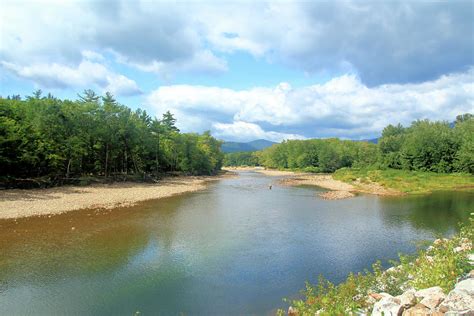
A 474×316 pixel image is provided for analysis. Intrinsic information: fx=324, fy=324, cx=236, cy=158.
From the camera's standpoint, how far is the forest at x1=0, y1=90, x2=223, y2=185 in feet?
136

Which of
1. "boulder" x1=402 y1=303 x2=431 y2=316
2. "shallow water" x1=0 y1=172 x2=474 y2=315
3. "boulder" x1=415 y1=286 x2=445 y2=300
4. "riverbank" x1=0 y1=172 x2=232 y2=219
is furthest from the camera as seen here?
"riverbank" x1=0 y1=172 x2=232 y2=219

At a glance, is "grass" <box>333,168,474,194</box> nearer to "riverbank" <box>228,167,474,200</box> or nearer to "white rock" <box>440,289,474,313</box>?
"riverbank" <box>228,167,474,200</box>

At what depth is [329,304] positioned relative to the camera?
928 cm

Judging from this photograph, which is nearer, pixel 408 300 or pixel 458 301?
pixel 458 301

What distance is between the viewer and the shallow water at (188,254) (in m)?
13.2

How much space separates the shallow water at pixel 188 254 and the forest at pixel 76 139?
1760 cm

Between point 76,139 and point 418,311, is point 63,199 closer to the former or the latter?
point 76,139

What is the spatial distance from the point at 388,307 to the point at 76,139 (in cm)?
5010

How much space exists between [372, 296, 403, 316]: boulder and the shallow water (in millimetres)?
5358

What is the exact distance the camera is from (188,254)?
62.9ft

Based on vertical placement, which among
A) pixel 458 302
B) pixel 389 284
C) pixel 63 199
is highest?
pixel 458 302

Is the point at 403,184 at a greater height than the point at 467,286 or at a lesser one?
lesser

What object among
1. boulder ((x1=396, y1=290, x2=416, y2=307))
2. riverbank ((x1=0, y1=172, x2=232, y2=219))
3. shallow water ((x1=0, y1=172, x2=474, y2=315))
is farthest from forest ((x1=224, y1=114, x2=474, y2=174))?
boulder ((x1=396, y1=290, x2=416, y2=307))

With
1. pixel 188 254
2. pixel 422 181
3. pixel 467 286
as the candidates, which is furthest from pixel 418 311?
pixel 422 181
